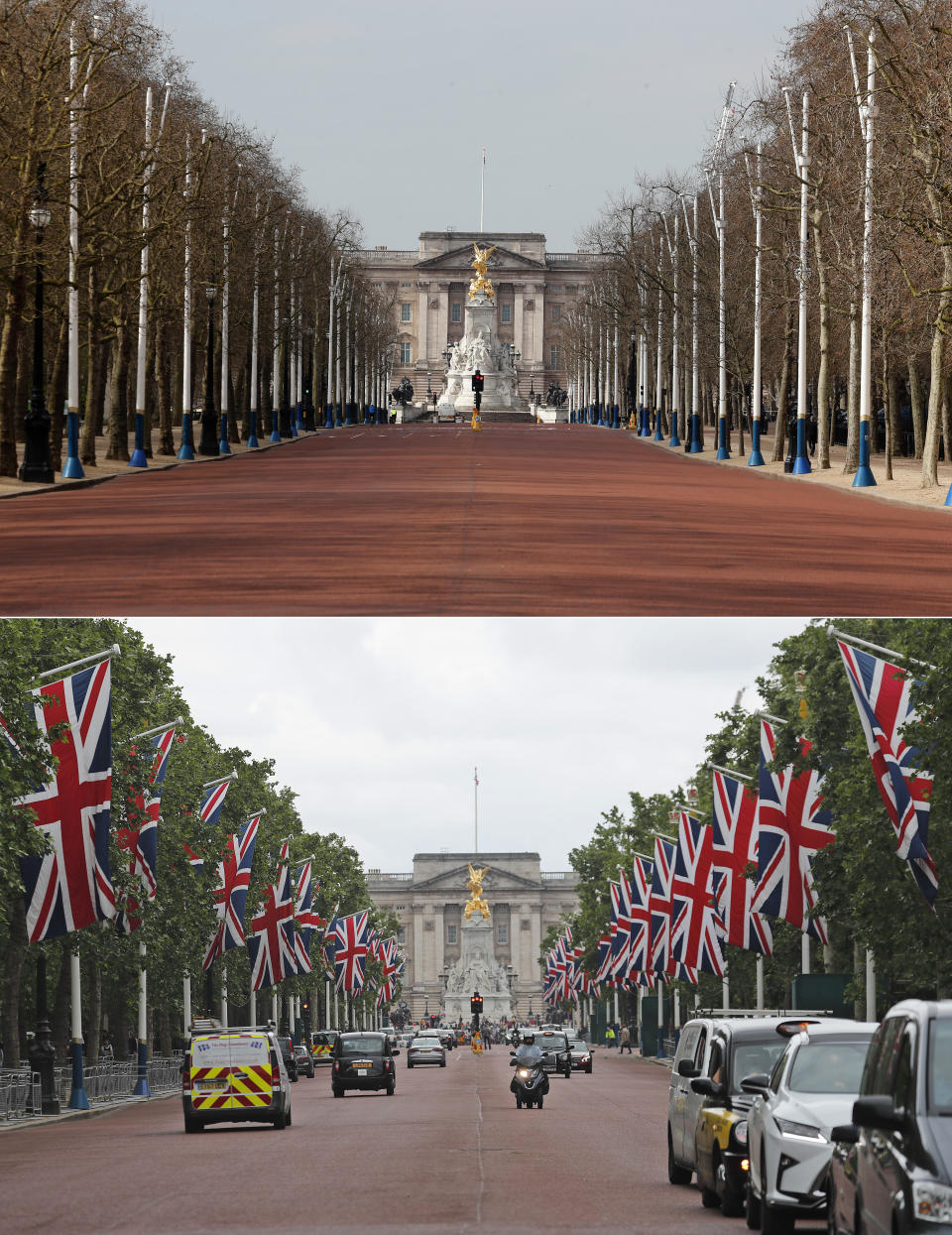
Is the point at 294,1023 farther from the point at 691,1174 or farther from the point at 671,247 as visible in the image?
the point at 691,1174

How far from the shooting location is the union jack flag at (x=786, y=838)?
39281 mm

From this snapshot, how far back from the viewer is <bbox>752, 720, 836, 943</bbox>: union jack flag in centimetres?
3928

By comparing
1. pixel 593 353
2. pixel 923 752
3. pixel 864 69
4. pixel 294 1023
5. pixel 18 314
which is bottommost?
pixel 294 1023

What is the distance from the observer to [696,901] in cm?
4997

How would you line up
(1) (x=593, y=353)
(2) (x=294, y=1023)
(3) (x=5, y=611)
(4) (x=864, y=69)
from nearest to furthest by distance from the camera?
1. (3) (x=5, y=611)
2. (4) (x=864, y=69)
3. (2) (x=294, y=1023)
4. (1) (x=593, y=353)

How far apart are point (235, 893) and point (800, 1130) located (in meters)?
38.8

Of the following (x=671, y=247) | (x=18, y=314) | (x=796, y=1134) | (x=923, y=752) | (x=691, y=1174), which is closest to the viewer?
(x=796, y=1134)

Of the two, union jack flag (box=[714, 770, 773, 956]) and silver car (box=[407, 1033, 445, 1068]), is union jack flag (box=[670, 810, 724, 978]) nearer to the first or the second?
union jack flag (box=[714, 770, 773, 956])

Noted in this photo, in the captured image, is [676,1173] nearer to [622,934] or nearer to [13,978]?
[13,978]

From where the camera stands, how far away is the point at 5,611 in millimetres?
24594

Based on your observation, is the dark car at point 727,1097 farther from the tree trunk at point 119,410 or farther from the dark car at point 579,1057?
the dark car at point 579,1057

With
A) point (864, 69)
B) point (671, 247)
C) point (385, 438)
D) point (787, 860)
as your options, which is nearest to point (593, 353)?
point (671, 247)

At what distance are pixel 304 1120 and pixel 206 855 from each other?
18.9 metres

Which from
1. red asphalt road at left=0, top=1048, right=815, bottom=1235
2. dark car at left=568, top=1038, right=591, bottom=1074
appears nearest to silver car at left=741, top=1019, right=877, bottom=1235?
red asphalt road at left=0, top=1048, right=815, bottom=1235
